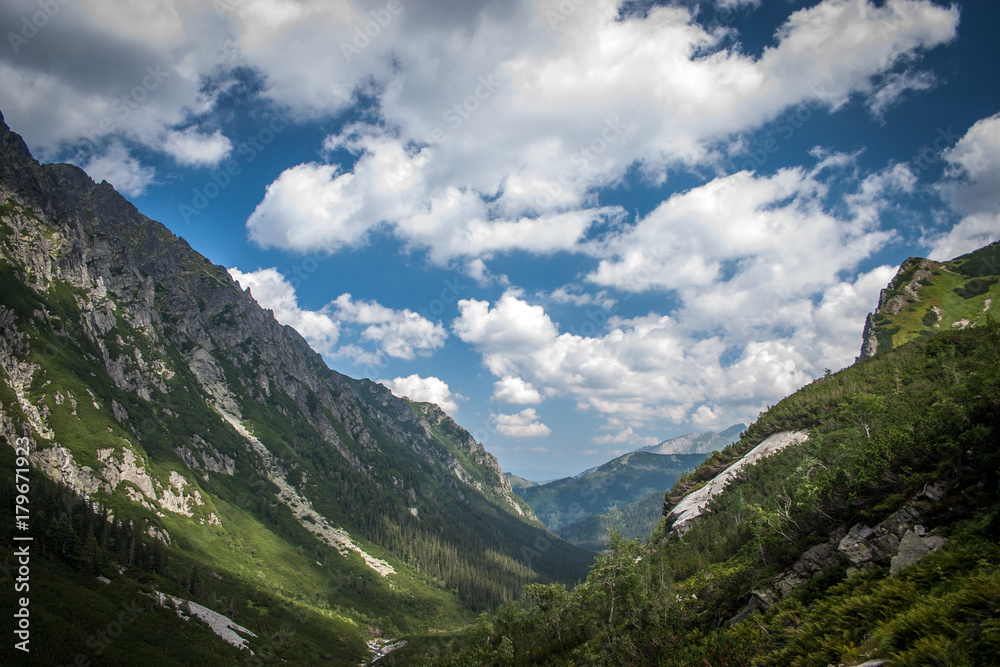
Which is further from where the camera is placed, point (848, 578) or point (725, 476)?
point (725, 476)

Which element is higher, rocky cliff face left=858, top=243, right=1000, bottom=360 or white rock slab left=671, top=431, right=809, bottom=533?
rocky cliff face left=858, top=243, right=1000, bottom=360

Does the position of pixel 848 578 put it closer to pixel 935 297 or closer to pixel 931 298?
pixel 931 298

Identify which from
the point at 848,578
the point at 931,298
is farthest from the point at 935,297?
the point at 848,578

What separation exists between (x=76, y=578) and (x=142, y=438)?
431 feet

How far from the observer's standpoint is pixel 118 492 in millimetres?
139875

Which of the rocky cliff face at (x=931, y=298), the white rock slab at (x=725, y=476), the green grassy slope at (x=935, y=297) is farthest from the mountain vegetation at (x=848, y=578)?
the rocky cliff face at (x=931, y=298)

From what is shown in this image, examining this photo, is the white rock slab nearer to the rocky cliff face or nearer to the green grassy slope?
the green grassy slope

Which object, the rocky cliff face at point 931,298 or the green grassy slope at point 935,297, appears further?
the rocky cliff face at point 931,298

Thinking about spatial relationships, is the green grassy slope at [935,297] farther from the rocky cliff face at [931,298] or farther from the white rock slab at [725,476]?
Answer: the white rock slab at [725,476]

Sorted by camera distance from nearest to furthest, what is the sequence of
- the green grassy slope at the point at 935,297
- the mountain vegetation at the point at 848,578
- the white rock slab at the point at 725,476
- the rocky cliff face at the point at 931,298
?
the mountain vegetation at the point at 848,578
the white rock slab at the point at 725,476
the green grassy slope at the point at 935,297
the rocky cliff face at the point at 931,298

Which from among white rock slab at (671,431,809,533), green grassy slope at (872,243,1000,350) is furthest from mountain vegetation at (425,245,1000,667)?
green grassy slope at (872,243,1000,350)

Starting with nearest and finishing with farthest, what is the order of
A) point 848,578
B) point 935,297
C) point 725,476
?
point 848,578, point 725,476, point 935,297

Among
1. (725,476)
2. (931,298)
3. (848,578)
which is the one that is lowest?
(725,476)

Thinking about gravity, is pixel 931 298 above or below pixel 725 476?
above
